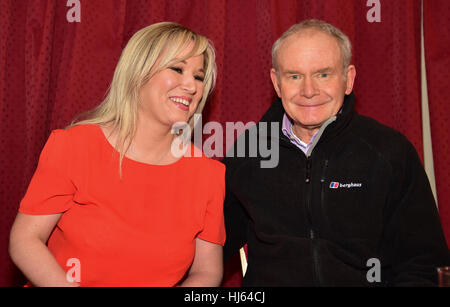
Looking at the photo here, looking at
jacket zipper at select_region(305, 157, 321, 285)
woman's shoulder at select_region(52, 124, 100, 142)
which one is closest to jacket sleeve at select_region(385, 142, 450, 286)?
jacket zipper at select_region(305, 157, 321, 285)

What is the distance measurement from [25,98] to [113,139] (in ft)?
2.03

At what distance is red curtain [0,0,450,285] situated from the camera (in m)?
1.79

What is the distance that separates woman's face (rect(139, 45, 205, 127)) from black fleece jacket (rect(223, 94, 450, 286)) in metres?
0.36

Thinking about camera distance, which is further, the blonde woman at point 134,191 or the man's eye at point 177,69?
the man's eye at point 177,69

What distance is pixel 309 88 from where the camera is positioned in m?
1.48

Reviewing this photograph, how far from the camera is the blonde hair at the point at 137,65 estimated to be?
1.44 m

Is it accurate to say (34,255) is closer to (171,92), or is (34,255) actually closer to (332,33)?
(171,92)

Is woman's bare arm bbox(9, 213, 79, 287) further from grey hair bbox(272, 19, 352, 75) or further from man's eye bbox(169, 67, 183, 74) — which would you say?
grey hair bbox(272, 19, 352, 75)

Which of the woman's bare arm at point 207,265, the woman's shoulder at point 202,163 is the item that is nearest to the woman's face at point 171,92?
the woman's shoulder at point 202,163

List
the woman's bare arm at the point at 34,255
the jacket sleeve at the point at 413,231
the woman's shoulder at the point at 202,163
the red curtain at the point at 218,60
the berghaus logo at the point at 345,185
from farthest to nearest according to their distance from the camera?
the red curtain at the point at 218,60
the woman's shoulder at the point at 202,163
the berghaus logo at the point at 345,185
the jacket sleeve at the point at 413,231
the woman's bare arm at the point at 34,255

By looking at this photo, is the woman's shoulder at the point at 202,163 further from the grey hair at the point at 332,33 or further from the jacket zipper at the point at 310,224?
the grey hair at the point at 332,33

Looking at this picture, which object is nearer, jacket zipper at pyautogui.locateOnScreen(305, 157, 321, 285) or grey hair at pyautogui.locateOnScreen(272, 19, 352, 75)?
jacket zipper at pyautogui.locateOnScreen(305, 157, 321, 285)

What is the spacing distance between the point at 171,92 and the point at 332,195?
24.5 inches
